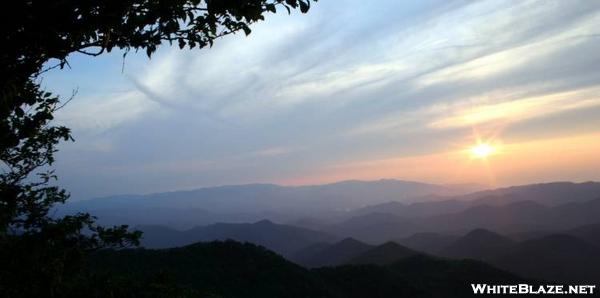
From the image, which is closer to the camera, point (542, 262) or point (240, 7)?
point (240, 7)

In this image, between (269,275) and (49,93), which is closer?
(49,93)

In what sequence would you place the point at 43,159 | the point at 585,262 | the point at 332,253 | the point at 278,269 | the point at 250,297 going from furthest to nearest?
the point at 332,253 → the point at 585,262 → the point at 278,269 → the point at 250,297 → the point at 43,159

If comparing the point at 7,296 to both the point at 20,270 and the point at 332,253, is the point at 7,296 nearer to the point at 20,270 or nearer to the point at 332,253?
the point at 20,270

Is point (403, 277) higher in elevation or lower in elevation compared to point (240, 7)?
lower

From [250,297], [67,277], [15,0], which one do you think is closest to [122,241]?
[67,277]

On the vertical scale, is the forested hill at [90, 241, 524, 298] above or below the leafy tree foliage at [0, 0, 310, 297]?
below

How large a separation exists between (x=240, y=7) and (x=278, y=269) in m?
52.9

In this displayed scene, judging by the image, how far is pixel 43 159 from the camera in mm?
10156

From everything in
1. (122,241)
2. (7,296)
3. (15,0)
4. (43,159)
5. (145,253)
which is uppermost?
(15,0)

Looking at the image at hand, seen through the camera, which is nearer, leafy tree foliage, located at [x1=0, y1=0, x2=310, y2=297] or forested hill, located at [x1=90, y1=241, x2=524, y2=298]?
leafy tree foliage, located at [x1=0, y1=0, x2=310, y2=297]

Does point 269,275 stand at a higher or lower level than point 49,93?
lower

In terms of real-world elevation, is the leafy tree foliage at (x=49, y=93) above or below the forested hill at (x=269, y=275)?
above

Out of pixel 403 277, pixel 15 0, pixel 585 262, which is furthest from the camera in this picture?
pixel 585 262

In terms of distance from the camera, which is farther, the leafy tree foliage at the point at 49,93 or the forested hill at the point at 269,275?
the forested hill at the point at 269,275
